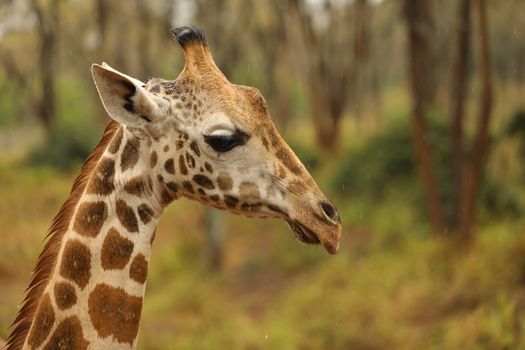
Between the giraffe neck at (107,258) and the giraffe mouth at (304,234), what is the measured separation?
1.98ft

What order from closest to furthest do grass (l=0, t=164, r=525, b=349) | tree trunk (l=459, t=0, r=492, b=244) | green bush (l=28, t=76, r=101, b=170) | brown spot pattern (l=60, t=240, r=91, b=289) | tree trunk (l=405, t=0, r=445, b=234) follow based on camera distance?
brown spot pattern (l=60, t=240, r=91, b=289) → grass (l=0, t=164, r=525, b=349) → tree trunk (l=459, t=0, r=492, b=244) → tree trunk (l=405, t=0, r=445, b=234) → green bush (l=28, t=76, r=101, b=170)

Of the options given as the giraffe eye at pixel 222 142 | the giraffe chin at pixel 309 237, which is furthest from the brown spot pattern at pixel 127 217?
the giraffe chin at pixel 309 237

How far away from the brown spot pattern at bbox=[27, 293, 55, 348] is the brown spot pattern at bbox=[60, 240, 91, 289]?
0.44 ft

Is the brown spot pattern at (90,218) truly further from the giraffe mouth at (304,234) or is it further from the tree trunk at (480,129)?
the tree trunk at (480,129)

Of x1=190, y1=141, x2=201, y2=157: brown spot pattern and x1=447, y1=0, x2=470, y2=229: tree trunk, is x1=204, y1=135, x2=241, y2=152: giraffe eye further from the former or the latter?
x1=447, y1=0, x2=470, y2=229: tree trunk

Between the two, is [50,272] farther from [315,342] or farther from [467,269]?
[467,269]

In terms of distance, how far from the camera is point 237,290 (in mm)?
11750

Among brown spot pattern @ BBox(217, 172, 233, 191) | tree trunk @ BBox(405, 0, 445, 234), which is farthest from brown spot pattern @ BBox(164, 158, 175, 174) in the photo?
tree trunk @ BBox(405, 0, 445, 234)

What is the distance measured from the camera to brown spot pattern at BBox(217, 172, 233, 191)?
3242mm

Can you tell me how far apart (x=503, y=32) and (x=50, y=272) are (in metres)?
36.1

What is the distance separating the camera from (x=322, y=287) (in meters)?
10.3

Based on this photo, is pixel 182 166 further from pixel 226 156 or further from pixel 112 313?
pixel 112 313

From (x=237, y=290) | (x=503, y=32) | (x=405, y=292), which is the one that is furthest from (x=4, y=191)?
(x=503, y=32)

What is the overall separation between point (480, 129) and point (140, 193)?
7087 mm
